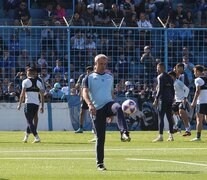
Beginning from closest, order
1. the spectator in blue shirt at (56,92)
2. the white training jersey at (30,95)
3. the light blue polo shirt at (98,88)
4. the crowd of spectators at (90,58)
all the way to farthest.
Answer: the light blue polo shirt at (98,88), the white training jersey at (30,95), the spectator in blue shirt at (56,92), the crowd of spectators at (90,58)

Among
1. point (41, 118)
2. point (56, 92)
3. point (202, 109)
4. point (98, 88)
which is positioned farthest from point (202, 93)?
point (98, 88)

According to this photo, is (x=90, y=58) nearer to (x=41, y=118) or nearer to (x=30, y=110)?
(x=41, y=118)

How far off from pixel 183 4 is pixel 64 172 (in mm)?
26653

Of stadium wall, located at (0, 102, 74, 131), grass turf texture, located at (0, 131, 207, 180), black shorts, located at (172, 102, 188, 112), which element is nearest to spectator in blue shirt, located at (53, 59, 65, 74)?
stadium wall, located at (0, 102, 74, 131)

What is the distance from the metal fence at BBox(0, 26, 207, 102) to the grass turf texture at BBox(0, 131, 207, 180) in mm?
6138

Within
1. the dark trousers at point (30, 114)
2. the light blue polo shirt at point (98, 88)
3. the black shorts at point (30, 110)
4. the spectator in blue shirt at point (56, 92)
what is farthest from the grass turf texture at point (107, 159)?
the spectator in blue shirt at point (56, 92)

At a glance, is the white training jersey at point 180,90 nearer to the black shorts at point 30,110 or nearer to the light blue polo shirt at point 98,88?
the black shorts at point 30,110

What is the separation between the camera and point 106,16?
3884 cm

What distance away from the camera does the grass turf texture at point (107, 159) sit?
16.7m

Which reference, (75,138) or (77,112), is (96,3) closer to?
(77,112)

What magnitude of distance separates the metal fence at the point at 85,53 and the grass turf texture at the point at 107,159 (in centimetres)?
614

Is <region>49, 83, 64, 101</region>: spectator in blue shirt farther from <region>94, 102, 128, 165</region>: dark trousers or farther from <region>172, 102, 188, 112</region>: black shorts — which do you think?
<region>94, 102, 128, 165</region>: dark trousers

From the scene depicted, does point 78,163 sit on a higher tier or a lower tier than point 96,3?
lower

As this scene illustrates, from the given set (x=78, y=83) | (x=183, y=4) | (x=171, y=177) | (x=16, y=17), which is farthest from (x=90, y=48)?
(x=171, y=177)
